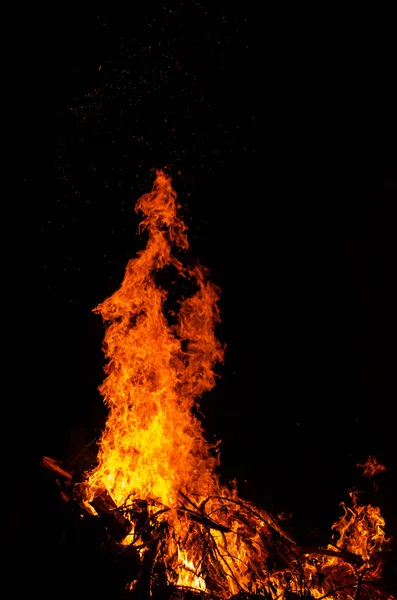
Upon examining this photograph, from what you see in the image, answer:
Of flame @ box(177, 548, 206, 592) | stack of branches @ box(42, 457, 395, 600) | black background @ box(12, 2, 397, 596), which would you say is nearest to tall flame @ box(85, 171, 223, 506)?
stack of branches @ box(42, 457, 395, 600)

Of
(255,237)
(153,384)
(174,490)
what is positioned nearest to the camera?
(174,490)

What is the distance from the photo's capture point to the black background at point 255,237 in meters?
6.17

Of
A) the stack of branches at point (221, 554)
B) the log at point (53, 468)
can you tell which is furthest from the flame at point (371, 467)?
the log at point (53, 468)

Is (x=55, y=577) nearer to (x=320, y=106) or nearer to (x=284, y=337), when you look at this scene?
(x=284, y=337)

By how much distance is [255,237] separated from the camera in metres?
6.72

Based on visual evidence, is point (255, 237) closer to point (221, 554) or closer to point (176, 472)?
point (176, 472)

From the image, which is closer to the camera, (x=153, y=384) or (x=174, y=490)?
(x=174, y=490)

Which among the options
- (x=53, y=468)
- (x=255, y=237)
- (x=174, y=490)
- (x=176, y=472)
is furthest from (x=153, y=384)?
(x=255, y=237)

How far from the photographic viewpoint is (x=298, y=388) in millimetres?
6641

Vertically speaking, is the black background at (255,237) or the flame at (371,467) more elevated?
the black background at (255,237)

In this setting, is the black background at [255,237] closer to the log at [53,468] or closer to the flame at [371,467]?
the flame at [371,467]

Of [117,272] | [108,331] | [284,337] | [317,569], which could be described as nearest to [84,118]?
[117,272]

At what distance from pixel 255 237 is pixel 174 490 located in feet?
11.8

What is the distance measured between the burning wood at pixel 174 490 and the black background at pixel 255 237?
101cm
